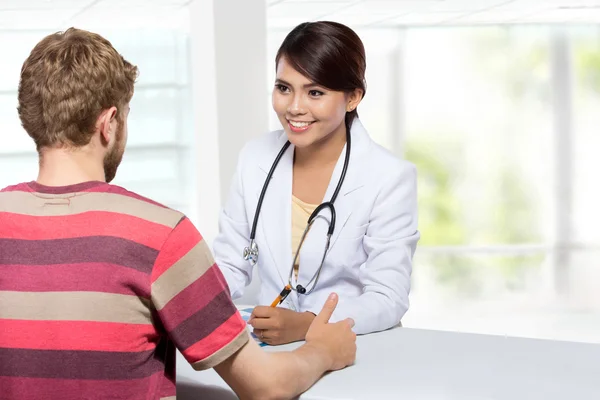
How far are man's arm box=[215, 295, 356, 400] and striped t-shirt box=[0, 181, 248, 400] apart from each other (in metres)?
0.04

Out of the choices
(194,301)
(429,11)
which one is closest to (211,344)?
(194,301)

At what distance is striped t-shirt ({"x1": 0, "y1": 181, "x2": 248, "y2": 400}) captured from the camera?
41.3 inches

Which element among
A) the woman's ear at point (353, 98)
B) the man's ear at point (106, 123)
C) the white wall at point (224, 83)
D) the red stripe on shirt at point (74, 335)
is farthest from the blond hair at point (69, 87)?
the white wall at point (224, 83)

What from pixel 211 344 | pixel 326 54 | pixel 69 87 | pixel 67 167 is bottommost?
pixel 211 344

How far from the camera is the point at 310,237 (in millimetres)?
1854

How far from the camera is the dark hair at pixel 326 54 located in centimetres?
183

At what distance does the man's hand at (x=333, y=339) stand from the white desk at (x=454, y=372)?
0.02 metres

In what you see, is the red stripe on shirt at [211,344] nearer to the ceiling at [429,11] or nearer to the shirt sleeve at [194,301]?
the shirt sleeve at [194,301]

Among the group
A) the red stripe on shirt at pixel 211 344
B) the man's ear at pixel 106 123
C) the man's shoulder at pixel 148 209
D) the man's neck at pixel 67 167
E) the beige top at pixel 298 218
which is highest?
the man's ear at pixel 106 123

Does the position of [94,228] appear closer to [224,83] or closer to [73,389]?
[73,389]

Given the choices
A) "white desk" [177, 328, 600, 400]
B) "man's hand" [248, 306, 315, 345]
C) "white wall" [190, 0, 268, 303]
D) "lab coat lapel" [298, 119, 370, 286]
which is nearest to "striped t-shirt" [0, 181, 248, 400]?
"white desk" [177, 328, 600, 400]

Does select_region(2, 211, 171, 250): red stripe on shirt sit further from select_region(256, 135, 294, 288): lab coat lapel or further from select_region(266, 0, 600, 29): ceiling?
select_region(266, 0, 600, 29): ceiling

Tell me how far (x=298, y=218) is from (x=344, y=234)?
144mm

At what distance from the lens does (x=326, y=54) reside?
1828 millimetres
